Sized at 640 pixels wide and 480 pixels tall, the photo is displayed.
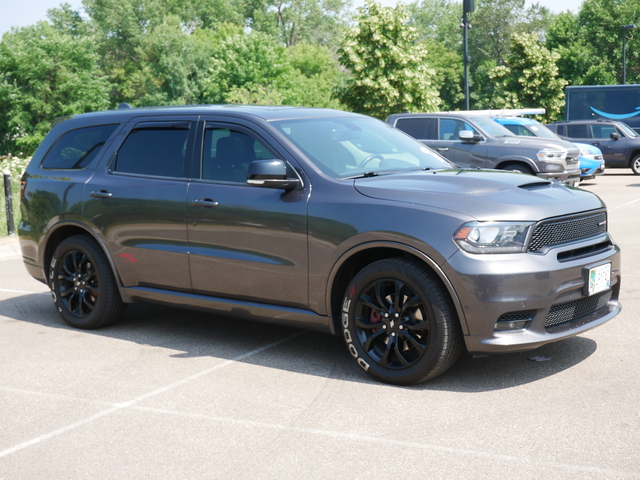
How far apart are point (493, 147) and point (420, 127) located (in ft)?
6.65

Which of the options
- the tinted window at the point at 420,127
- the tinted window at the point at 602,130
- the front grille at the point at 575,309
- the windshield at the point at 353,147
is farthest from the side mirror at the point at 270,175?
the tinted window at the point at 602,130

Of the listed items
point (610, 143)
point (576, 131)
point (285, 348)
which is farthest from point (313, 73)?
point (285, 348)

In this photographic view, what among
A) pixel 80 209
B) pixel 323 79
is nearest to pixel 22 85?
pixel 323 79

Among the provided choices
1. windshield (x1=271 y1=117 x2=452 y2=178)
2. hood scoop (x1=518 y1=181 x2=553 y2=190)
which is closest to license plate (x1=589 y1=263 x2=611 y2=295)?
hood scoop (x1=518 y1=181 x2=553 y2=190)

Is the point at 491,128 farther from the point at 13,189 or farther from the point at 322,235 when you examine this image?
the point at 322,235

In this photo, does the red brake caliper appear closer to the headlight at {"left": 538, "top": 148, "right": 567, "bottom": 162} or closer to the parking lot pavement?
the parking lot pavement

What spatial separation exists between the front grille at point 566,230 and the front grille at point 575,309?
0.38 meters

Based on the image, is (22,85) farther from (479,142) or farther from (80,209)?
(80,209)

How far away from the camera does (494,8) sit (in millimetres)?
89062

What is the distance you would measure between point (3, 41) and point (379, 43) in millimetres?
36898

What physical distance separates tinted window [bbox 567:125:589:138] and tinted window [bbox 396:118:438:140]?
9.52 metres

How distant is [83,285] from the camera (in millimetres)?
6785

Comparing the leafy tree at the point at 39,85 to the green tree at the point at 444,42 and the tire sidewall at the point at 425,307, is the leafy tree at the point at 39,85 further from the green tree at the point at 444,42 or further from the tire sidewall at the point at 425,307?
the tire sidewall at the point at 425,307

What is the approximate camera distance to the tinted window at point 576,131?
26.4 m
